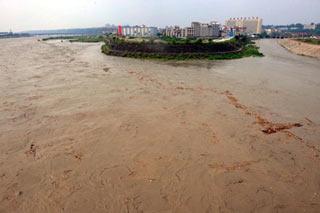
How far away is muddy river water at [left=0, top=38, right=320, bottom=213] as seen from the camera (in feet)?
19.9

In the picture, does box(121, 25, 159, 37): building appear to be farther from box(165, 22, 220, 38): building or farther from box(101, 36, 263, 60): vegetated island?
box(101, 36, 263, 60): vegetated island

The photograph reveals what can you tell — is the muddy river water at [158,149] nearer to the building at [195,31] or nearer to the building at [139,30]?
the building at [195,31]

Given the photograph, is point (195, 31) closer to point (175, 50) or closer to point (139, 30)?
point (139, 30)

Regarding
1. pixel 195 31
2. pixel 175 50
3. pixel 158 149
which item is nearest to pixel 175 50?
pixel 175 50

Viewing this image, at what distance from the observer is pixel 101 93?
46.3 ft

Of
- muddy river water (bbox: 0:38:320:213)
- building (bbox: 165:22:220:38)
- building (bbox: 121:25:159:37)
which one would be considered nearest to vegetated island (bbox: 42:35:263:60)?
muddy river water (bbox: 0:38:320:213)

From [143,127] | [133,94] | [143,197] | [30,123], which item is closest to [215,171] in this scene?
[143,197]

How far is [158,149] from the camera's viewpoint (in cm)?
817

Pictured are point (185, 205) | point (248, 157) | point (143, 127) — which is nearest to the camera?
point (185, 205)

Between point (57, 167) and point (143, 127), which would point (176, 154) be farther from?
point (57, 167)

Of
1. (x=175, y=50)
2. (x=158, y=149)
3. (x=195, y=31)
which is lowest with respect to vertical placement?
(x=158, y=149)

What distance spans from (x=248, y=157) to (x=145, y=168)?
277cm

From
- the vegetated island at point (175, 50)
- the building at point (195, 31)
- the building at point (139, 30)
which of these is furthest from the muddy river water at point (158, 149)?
the building at point (139, 30)

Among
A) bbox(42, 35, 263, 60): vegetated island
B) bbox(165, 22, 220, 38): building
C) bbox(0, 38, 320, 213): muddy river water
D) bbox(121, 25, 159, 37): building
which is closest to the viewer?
bbox(0, 38, 320, 213): muddy river water
